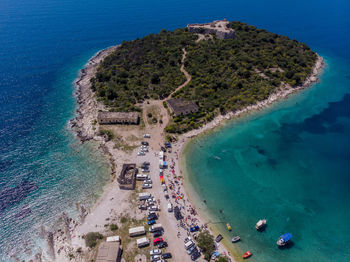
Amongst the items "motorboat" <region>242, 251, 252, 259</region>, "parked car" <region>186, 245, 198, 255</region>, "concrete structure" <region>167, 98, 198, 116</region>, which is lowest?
"motorboat" <region>242, 251, 252, 259</region>

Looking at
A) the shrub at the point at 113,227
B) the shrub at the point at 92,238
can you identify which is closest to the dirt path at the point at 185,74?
the shrub at the point at 113,227

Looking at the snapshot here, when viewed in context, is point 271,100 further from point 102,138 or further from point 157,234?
point 157,234

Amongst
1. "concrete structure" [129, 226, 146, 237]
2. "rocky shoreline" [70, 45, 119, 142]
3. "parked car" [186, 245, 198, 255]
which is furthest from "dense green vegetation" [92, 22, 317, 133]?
"parked car" [186, 245, 198, 255]

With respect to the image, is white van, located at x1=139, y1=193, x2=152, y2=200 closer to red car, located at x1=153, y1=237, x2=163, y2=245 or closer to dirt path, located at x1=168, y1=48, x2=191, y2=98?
red car, located at x1=153, y1=237, x2=163, y2=245

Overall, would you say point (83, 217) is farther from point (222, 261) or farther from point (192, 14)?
point (192, 14)

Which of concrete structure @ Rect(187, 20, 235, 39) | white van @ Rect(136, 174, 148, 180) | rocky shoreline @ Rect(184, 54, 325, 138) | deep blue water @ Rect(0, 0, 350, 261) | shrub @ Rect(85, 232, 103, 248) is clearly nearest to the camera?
shrub @ Rect(85, 232, 103, 248)

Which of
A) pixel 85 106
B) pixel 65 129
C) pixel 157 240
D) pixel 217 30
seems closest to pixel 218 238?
pixel 157 240

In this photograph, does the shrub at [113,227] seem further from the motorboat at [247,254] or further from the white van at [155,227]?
the motorboat at [247,254]

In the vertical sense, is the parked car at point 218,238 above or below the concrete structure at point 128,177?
below
